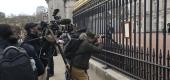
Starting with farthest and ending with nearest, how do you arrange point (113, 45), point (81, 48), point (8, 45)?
point (113, 45) < point (81, 48) < point (8, 45)

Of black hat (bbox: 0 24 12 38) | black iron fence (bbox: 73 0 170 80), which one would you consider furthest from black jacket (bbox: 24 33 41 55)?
black hat (bbox: 0 24 12 38)

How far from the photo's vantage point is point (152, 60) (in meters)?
7.26

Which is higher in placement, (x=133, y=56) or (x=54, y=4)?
(x=54, y=4)

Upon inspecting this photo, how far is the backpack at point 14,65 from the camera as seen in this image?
396 cm

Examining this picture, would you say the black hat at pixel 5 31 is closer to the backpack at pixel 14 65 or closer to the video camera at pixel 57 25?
the backpack at pixel 14 65

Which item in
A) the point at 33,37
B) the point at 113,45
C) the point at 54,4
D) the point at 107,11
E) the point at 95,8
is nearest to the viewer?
the point at 33,37

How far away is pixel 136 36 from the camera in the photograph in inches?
332

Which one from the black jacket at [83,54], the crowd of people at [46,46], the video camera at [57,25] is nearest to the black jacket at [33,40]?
the crowd of people at [46,46]

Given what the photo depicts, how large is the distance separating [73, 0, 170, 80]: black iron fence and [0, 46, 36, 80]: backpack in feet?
10.0

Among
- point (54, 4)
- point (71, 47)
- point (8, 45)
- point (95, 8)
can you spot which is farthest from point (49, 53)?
point (54, 4)

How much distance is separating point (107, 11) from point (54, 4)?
23234 millimetres

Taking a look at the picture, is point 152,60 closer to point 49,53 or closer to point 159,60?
point 159,60

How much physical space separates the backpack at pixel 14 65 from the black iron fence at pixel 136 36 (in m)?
3.05

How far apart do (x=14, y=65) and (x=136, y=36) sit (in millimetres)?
4797
